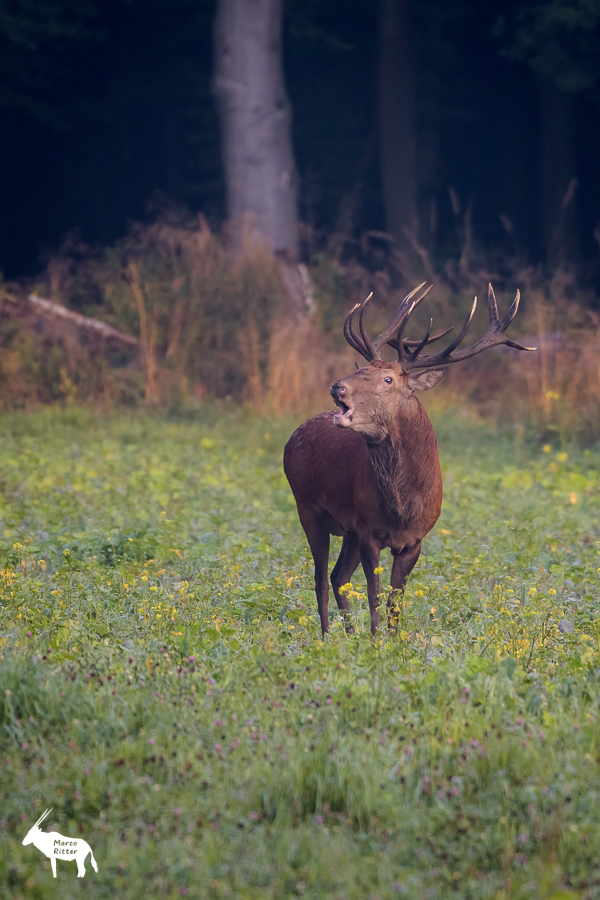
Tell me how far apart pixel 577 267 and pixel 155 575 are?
48.4 feet

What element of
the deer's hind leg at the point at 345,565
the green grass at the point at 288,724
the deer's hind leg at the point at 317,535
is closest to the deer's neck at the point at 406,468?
the green grass at the point at 288,724

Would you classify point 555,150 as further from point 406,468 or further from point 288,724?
point 288,724

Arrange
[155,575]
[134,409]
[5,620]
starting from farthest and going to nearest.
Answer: [134,409] → [155,575] → [5,620]

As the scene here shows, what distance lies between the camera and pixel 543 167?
2297cm

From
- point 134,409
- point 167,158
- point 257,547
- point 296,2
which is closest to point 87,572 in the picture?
point 257,547

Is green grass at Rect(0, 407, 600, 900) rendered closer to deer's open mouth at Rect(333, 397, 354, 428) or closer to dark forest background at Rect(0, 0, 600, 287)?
deer's open mouth at Rect(333, 397, 354, 428)

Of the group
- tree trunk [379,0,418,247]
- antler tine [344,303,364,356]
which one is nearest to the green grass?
antler tine [344,303,364,356]

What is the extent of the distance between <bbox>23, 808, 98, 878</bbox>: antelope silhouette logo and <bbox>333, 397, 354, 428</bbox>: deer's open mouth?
2503 mm

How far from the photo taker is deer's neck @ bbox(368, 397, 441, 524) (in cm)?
543

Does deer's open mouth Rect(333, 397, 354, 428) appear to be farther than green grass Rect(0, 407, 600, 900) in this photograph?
Yes

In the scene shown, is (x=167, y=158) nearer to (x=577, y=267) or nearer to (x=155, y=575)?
(x=577, y=267)

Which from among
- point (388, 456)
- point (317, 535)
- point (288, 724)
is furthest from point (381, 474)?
point (288, 724)

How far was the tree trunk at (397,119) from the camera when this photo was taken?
21297 millimetres

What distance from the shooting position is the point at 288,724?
3900 mm
